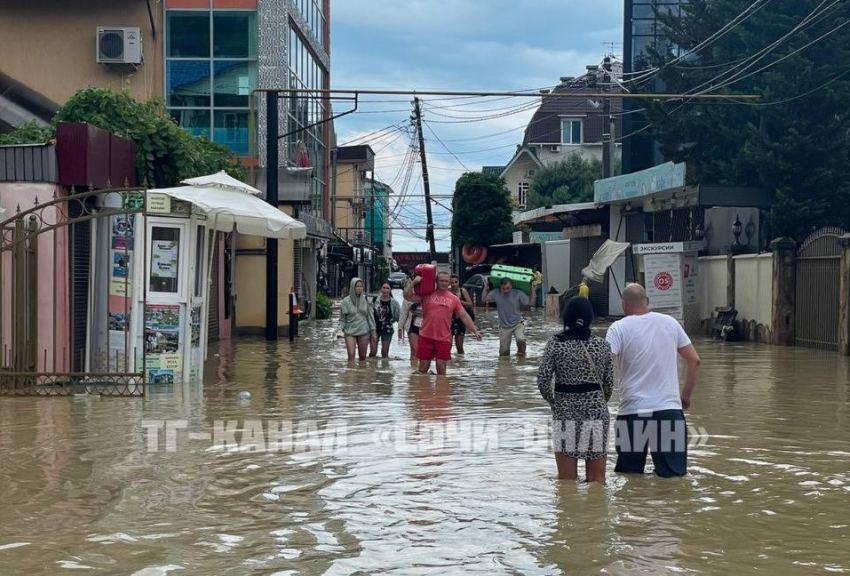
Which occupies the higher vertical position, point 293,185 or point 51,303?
point 293,185

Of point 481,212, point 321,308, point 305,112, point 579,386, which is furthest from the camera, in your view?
point 481,212

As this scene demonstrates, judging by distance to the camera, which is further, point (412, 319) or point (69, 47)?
point (69, 47)

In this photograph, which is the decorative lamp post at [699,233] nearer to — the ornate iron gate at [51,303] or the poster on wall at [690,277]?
the poster on wall at [690,277]

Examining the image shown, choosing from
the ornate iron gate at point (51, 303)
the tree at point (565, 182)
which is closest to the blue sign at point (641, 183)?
the ornate iron gate at point (51, 303)

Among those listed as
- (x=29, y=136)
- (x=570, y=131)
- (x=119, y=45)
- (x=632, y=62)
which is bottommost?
(x=29, y=136)

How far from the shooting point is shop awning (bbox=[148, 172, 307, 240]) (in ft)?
48.3

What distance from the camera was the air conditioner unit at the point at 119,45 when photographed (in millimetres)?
30094

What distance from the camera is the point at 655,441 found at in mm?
8148

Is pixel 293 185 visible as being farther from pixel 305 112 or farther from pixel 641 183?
pixel 305 112

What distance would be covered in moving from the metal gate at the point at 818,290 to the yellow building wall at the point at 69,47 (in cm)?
1750

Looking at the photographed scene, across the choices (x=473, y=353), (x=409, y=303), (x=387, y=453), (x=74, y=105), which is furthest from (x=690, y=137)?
(x=387, y=453)

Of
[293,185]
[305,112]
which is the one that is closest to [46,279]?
[293,185]

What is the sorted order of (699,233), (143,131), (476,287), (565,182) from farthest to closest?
(565,182) < (476,287) < (699,233) < (143,131)

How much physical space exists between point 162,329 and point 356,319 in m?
4.91
